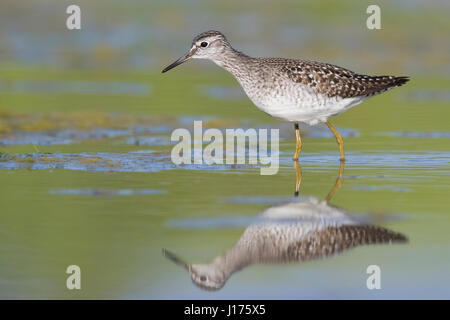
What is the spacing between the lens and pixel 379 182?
11086mm

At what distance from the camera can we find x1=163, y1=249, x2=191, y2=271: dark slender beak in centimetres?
766

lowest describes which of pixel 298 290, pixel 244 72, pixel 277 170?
pixel 298 290

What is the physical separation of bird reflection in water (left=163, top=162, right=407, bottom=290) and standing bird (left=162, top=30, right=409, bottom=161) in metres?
2.90

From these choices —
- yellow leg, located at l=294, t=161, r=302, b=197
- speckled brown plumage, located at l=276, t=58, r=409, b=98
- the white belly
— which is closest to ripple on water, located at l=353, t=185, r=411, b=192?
yellow leg, located at l=294, t=161, r=302, b=197

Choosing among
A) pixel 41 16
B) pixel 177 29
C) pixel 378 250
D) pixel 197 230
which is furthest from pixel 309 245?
pixel 41 16

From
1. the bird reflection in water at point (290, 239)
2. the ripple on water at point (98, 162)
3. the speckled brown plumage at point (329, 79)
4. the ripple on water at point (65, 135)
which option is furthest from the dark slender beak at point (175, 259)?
the ripple on water at point (65, 135)

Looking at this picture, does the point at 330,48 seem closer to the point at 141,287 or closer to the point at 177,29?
the point at 177,29

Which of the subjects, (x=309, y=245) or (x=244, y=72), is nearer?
(x=309, y=245)

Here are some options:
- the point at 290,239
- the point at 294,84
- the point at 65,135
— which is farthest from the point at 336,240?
the point at 65,135

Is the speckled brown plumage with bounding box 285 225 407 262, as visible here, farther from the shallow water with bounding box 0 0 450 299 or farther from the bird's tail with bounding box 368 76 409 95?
the bird's tail with bounding box 368 76 409 95

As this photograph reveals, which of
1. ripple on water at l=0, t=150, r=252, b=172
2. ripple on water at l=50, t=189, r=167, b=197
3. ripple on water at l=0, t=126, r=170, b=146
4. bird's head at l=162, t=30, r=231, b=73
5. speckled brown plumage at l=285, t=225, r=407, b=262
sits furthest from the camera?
ripple on water at l=0, t=126, r=170, b=146

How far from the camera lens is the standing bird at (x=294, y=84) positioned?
12.3m

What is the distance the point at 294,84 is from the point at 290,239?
425 cm

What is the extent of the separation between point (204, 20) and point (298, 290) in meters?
22.2
